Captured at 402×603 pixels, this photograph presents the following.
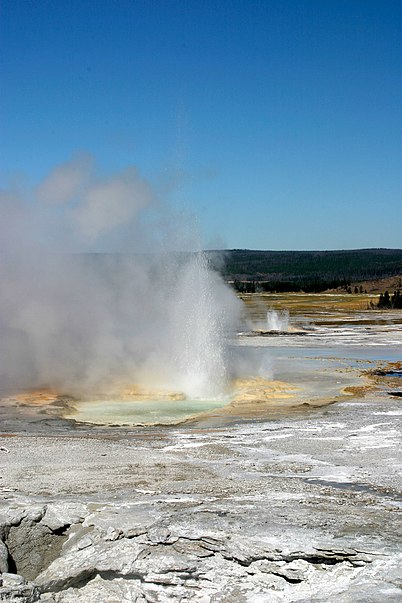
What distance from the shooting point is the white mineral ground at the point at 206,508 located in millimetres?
5344

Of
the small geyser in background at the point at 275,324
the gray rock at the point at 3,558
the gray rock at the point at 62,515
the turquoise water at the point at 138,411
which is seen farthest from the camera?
the small geyser in background at the point at 275,324

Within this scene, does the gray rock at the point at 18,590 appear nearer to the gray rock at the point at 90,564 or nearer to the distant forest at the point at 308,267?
the gray rock at the point at 90,564

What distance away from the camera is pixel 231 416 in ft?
40.5

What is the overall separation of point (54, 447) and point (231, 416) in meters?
3.63

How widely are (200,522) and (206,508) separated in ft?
1.68

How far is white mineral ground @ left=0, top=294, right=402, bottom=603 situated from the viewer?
5.34 meters

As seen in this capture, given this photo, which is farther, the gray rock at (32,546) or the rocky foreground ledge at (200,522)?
the gray rock at (32,546)

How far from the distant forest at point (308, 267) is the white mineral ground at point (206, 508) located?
63.3m

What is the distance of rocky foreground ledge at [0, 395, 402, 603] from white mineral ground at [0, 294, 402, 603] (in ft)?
0.05

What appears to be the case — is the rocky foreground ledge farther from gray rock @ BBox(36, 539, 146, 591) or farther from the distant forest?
the distant forest

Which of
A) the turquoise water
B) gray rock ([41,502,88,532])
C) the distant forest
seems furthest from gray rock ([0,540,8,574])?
the distant forest

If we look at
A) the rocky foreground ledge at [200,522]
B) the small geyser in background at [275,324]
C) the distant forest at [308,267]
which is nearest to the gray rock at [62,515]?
the rocky foreground ledge at [200,522]

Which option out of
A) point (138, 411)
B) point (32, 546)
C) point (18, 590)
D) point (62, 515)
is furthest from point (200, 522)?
point (138, 411)

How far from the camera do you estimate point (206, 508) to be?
6.65 m
